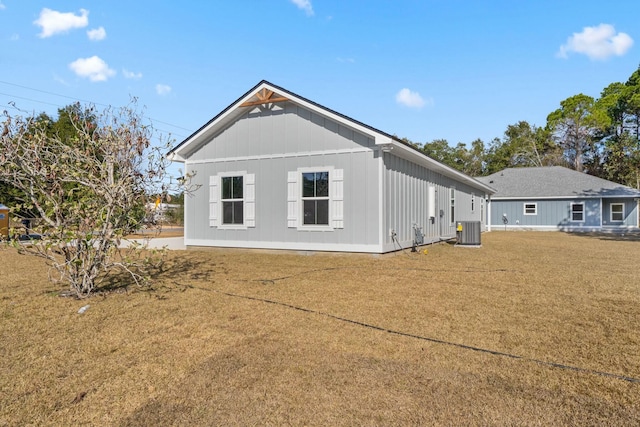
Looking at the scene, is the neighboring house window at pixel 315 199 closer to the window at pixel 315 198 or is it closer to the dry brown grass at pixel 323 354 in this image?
the window at pixel 315 198

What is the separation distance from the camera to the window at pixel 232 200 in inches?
439

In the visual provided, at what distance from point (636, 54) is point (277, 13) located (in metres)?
41.8

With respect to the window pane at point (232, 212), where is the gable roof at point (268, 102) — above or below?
above

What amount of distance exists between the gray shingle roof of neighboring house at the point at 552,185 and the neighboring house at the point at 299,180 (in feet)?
52.2

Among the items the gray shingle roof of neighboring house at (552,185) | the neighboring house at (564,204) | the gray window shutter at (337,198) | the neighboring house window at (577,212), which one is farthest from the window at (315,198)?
the neighboring house window at (577,212)

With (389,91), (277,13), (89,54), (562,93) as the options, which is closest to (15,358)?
(277,13)

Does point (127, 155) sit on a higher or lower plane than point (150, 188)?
higher

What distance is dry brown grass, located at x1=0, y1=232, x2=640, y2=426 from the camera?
2385 mm

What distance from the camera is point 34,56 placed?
46.7ft

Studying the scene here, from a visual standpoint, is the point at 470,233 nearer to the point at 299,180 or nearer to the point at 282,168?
the point at 299,180

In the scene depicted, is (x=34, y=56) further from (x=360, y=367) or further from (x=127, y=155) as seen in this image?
(x=360, y=367)

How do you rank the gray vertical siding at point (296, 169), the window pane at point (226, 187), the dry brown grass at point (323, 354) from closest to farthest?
1. the dry brown grass at point (323, 354)
2. the gray vertical siding at point (296, 169)
3. the window pane at point (226, 187)

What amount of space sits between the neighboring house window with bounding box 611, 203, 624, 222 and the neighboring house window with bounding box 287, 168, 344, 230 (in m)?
22.4

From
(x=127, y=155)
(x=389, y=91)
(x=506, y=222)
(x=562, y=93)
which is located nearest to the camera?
(x=127, y=155)
